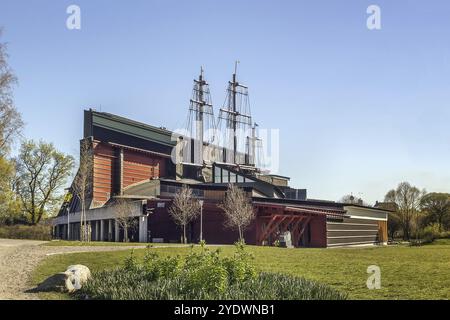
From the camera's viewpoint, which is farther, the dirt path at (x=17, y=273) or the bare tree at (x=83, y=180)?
the bare tree at (x=83, y=180)

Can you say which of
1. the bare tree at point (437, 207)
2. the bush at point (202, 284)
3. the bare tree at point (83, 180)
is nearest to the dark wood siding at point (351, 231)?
the bare tree at point (437, 207)

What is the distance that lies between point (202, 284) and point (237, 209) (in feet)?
123

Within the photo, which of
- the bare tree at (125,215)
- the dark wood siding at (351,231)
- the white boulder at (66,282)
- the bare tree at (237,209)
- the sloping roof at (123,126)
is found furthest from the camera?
the sloping roof at (123,126)

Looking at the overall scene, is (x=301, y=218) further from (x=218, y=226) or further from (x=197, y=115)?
(x=197, y=115)

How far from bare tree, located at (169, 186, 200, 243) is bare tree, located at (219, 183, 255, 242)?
2.99m

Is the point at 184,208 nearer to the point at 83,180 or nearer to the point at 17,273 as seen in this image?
the point at 83,180

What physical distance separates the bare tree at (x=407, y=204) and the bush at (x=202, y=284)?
67660 millimetres

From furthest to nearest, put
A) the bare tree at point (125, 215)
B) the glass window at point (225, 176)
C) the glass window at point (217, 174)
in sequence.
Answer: the glass window at point (217, 174) < the glass window at point (225, 176) < the bare tree at point (125, 215)

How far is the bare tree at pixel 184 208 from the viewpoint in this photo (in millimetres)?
53094

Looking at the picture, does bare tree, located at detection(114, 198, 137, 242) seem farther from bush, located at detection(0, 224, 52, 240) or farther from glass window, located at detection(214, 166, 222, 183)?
glass window, located at detection(214, 166, 222, 183)

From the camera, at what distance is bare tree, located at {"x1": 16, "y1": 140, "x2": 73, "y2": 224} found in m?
70.2

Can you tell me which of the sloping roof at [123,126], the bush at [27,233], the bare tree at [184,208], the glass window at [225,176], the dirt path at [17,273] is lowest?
the bush at [27,233]

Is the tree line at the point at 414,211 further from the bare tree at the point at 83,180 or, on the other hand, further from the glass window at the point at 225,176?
the bare tree at the point at 83,180

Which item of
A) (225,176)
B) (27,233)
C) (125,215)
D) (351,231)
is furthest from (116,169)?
(351,231)
